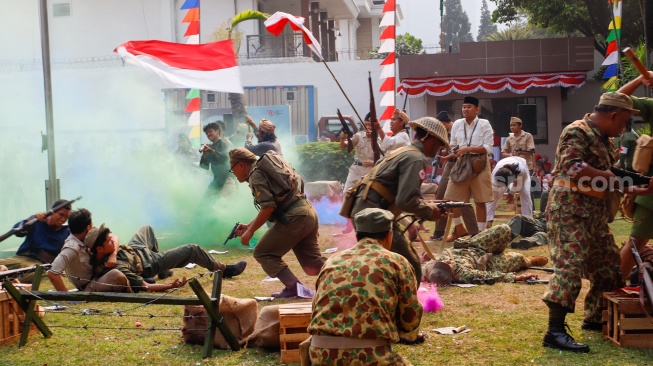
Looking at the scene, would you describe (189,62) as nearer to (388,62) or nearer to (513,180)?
(388,62)

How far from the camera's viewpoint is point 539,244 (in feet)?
34.3

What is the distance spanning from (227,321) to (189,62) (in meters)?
6.74

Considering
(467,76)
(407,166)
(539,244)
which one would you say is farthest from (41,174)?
(467,76)

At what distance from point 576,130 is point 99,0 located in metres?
18.5

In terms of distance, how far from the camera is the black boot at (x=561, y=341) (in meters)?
5.34

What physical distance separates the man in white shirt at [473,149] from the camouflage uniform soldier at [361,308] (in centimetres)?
645

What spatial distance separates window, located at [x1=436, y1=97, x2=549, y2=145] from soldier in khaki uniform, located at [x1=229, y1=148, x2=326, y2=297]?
1751 cm

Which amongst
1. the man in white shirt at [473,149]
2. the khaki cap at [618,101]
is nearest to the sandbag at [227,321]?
the khaki cap at [618,101]

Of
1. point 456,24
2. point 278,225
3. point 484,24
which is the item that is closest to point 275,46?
point 278,225

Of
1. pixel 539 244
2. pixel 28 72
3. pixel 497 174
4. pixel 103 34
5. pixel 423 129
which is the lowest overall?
pixel 539 244

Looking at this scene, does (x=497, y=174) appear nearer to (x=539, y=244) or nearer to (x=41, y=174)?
(x=539, y=244)

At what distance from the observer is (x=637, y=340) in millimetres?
5434

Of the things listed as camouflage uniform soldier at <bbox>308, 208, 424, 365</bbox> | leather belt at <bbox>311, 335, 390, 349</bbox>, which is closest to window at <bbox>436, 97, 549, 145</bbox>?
camouflage uniform soldier at <bbox>308, 208, 424, 365</bbox>

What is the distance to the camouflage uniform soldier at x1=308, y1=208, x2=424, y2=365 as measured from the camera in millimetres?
3793
